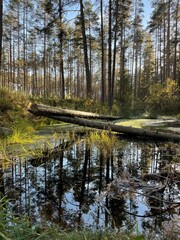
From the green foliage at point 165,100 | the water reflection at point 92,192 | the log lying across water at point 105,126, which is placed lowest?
the water reflection at point 92,192

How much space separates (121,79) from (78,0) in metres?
6.65

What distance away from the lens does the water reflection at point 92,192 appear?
7.41 ft

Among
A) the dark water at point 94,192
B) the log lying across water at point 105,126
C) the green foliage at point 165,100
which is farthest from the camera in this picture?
the green foliage at point 165,100

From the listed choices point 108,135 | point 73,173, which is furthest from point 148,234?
point 108,135

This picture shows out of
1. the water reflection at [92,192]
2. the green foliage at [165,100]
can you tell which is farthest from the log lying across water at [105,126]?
the green foliage at [165,100]

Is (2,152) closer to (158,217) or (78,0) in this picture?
(158,217)

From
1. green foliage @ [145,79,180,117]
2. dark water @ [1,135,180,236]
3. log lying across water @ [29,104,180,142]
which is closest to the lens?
dark water @ [1,135,180,236]

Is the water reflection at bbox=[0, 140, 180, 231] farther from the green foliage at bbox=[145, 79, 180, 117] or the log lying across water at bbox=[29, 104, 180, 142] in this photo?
the green foliage at bbox=[145, 79, 180, 117]

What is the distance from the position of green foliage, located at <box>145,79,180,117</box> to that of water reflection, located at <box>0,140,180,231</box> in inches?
446

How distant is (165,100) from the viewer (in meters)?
15.3

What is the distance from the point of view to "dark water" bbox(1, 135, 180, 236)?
224 cm

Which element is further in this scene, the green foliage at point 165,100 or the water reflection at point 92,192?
the green foliage at point 165,100

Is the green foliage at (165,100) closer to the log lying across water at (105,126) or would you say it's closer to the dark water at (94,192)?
the log lying across water at (105,126)

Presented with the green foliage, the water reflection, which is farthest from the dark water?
the green foliage
